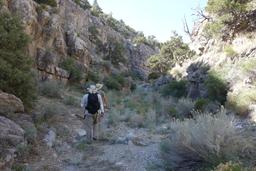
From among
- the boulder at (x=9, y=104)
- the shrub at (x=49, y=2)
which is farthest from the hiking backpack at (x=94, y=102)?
the shrub at (x=49, y=2)

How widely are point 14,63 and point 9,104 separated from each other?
1707 millimetres

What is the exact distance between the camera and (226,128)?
6.23m

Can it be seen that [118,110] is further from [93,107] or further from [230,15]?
A: [230,15]

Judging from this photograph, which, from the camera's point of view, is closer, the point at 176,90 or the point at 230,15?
the point at 230,15

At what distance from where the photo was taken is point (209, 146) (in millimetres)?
6016

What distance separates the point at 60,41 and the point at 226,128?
17434 mm

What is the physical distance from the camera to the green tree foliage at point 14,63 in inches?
382

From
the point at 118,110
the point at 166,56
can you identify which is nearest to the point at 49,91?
the point at 118,110

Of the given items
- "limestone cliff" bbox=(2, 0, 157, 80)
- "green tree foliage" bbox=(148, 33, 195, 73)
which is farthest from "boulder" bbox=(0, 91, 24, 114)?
"green tree foliage" bbox=(148, 33, 195, 73)

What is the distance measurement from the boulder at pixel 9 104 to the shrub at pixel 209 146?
411 centimetres

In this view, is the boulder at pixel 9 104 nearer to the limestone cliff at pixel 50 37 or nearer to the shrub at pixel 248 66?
the limestone cliff at pixel 50 37

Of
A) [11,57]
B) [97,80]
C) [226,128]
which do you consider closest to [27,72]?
[11,57]

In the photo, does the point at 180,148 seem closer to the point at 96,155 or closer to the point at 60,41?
the point at 96,155

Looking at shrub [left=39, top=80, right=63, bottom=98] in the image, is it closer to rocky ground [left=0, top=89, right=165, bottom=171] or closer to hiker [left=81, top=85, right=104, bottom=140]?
rocky ground [left=0, top=89, right=165, bottom=171]
